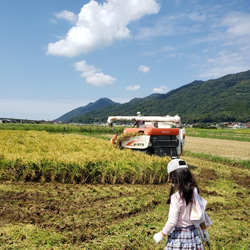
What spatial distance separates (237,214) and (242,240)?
4.03 feet

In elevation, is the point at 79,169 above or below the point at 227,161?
above

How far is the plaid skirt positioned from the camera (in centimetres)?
254

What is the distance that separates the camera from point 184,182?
260 centimetres

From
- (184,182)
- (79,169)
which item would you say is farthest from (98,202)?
(184,182)

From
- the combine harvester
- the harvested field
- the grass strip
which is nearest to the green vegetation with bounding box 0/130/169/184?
the combine harvester

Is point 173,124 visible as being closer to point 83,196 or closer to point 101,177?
point 101,177

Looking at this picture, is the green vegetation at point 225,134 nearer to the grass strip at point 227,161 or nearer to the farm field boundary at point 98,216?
the grass strip at point 227,161

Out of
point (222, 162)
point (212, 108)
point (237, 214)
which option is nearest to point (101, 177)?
point (237, 214)

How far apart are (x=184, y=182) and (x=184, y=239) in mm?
608

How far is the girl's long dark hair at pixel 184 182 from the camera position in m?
2.54

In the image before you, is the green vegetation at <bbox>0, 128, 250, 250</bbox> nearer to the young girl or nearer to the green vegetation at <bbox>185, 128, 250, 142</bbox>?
the young girl

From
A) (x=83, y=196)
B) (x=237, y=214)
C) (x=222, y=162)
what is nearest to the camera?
(x=237, y=214)

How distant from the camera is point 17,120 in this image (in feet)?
139

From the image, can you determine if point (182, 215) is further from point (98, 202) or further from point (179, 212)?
point (98, 202)
